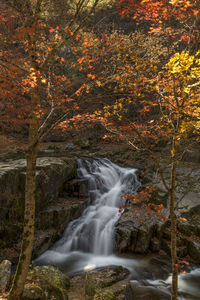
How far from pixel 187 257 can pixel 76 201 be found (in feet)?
16.2

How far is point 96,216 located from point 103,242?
4.19 feet

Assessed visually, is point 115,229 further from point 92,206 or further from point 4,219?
point 4,219

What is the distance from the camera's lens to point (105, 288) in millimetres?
5258

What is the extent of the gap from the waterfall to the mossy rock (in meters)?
2.29

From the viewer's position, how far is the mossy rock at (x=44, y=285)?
4.28 metres

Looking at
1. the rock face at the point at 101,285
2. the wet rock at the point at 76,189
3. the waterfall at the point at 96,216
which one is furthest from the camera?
the wet rock at the point at 76,189

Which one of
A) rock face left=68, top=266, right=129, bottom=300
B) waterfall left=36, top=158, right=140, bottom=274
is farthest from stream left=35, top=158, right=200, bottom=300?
rock face left=68, top=266, right=129, bottom=300

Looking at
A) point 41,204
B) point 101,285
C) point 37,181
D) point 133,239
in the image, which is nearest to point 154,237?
point 133,239

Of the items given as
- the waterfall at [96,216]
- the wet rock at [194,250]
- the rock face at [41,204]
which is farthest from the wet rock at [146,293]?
the rock face at [41,204]

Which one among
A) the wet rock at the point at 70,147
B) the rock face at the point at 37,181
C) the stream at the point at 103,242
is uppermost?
the wet rock at the point at 70,147

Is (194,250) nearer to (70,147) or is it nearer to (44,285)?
(44,285)

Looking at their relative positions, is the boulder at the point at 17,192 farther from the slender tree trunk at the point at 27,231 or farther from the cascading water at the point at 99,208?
the slender tree trunk at the point at 27,231

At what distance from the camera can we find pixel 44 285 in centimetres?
460

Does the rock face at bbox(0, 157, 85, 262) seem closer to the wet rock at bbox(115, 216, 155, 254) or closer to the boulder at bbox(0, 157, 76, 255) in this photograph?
the boulder at bbox(0, 157, 76, 255)
